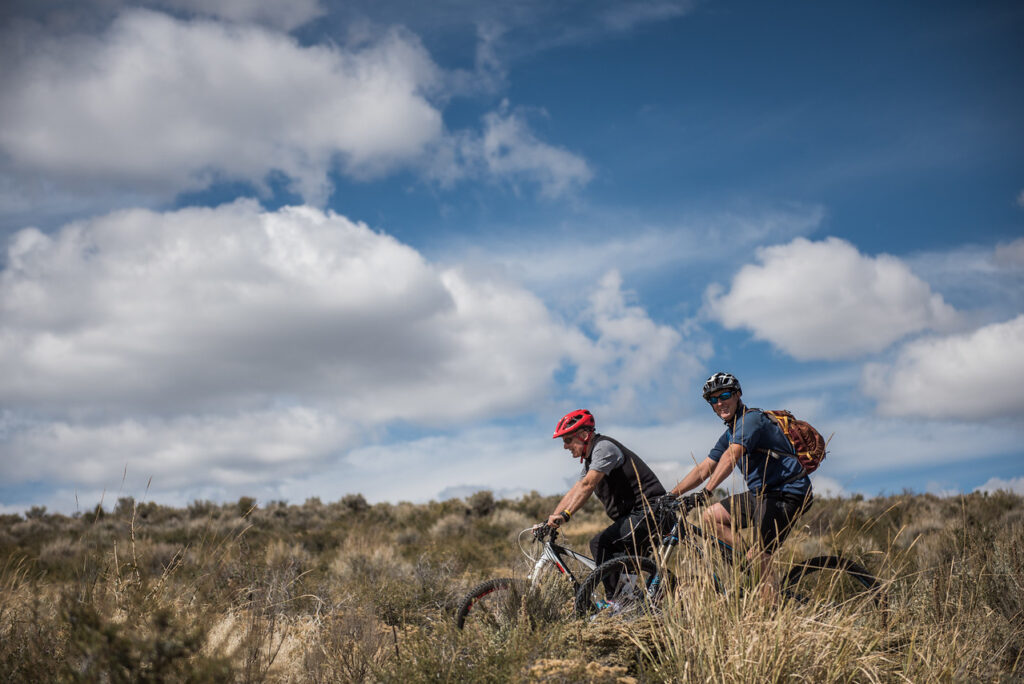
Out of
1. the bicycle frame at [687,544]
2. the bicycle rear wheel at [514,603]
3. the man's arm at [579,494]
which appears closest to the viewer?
the bicycle frame at [687,544]

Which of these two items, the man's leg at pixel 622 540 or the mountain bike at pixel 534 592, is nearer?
the mountain bike at pixel 534 592

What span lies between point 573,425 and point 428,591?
17.4 feet

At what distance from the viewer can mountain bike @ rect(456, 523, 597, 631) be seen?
564 centimetres

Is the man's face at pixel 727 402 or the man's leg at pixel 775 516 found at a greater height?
the man's face at pixel 727 402

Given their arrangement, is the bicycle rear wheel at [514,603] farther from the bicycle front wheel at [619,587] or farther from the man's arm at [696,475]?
the man's arm at [696,475]

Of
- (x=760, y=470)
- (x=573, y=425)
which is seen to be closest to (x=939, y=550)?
(x=760, y=470)

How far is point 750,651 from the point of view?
4215 millimetres

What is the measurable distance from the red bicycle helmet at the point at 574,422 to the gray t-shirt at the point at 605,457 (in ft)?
0.88

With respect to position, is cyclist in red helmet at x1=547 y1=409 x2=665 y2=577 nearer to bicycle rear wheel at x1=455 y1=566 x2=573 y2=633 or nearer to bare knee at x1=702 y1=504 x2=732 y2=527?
bicycle rear wheel at x1=455 y1=566 x2=573 y2=633

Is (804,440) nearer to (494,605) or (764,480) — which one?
(764,480)

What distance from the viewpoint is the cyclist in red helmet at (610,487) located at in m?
5.96

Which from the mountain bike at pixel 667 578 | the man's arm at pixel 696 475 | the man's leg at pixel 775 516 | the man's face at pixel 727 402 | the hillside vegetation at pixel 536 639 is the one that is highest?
the man's face at pixel 727 402

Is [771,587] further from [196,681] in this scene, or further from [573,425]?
[196,681]

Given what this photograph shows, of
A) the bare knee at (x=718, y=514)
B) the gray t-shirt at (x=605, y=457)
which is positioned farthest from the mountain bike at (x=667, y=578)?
the gray t-shirt at (x=605, y=457)
